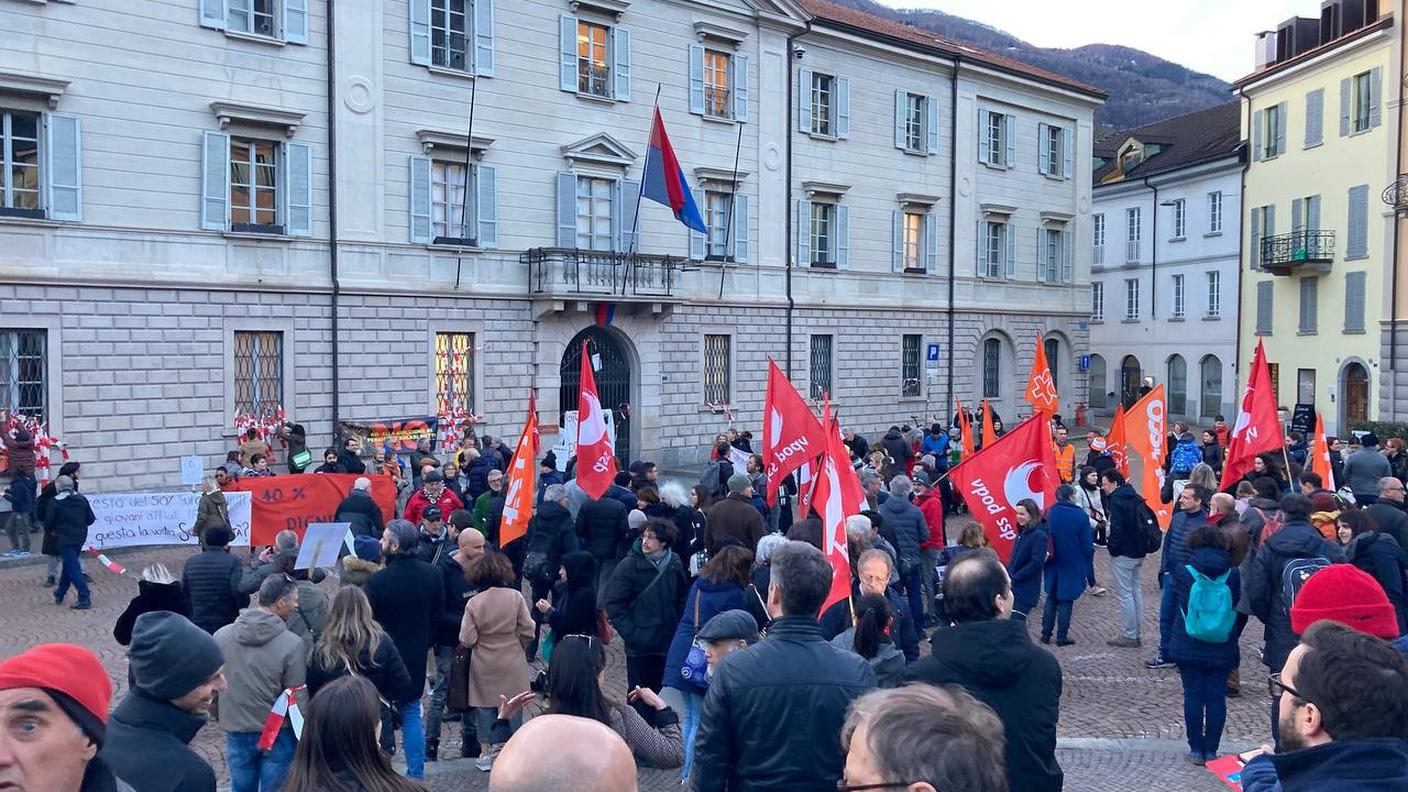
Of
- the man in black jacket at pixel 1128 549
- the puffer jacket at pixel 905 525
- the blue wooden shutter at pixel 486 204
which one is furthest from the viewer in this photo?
the blue wooden shutter at pixel 486 204

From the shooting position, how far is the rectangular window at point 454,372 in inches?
925

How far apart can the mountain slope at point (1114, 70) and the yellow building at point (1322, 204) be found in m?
89.2

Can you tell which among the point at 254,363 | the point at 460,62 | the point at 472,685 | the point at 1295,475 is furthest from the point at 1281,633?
the point at 460,62

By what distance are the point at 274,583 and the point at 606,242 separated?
65.2ft

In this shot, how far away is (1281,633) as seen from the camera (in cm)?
825

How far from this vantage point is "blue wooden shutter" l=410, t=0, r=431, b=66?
22375 mm

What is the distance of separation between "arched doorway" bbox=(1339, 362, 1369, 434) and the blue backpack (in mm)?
32572

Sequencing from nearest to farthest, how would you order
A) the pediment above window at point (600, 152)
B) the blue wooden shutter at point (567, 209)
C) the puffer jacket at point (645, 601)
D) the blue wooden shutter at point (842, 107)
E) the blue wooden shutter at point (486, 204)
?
the puffer jacket at point (645, 601), the blue wooden shutter at point (486, 204), the blue wooden shutter at point (567, 209), the pediment above window at point (600, 152), the blue wooden shutter at point (842, 107)

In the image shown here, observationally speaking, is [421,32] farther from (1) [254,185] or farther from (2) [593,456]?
(2) [593,456]

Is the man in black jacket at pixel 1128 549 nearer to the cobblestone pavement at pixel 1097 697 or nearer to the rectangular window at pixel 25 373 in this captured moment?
the cobblestone pavement at pixel 1097 697

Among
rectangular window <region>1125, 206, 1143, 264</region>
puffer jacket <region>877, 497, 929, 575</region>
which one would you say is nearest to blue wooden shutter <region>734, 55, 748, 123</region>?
puffer jacket <region>877, 497, 929, 575</region>

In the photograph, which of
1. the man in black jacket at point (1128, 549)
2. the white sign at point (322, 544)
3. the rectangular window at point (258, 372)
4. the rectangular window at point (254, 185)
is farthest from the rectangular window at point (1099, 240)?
the white sign at point (322, 544)

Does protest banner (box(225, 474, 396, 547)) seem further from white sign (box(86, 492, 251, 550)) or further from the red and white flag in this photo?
the red and white flag

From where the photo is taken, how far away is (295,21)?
68.4 ft
